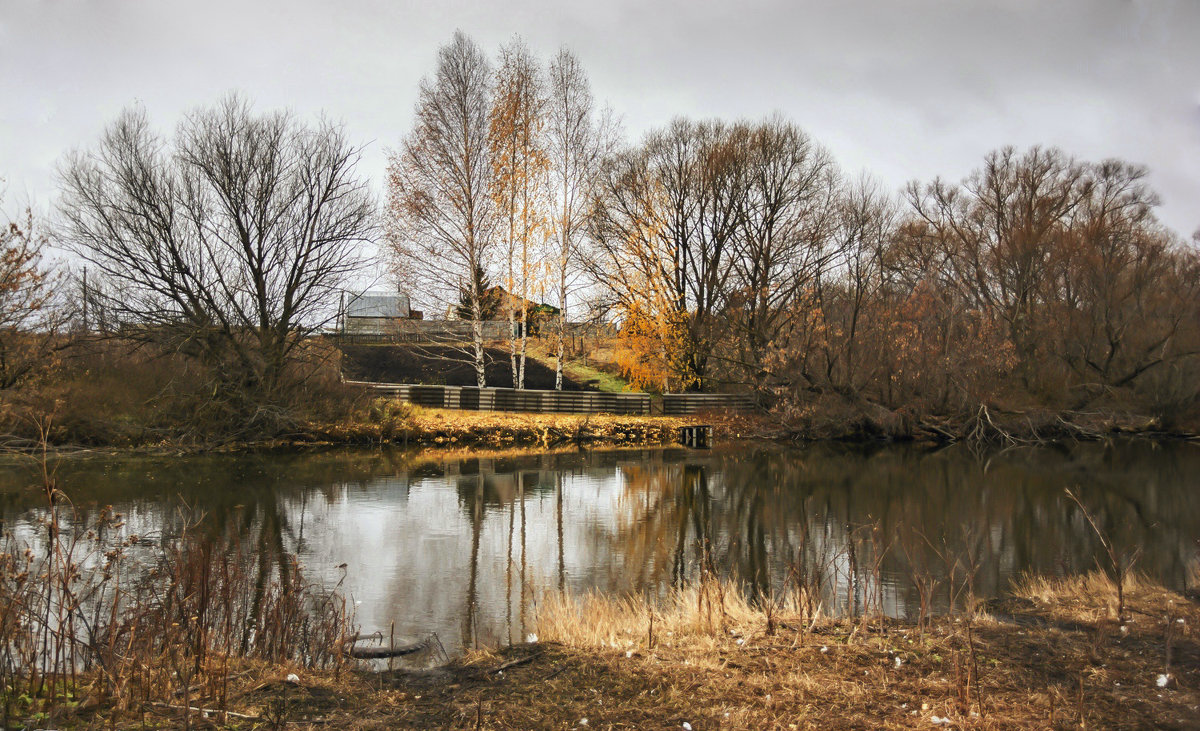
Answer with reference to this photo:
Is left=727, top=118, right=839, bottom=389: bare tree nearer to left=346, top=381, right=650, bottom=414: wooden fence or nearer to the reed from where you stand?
left=346, top=381, right=650, bottom=414: wooden fence

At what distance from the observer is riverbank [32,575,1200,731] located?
14.6ft

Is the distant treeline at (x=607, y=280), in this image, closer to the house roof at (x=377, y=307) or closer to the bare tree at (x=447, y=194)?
the bare tree at (x=447, y=194)

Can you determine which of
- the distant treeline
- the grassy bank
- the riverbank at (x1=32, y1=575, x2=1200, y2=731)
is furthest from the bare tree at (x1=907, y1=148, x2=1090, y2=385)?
the riverbank at (x1=32, y1=575, x2=1200, y2=731)

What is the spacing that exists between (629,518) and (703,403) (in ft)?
56.1

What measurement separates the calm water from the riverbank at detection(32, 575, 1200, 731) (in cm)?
87

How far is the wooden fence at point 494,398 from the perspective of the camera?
28.0 metres

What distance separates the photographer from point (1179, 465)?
867 inches

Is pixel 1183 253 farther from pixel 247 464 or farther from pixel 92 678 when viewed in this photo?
pixel 92 678

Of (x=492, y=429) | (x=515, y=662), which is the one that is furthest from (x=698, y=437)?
(x=515, y=662)

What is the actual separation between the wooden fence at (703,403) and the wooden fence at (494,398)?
9.61 feet

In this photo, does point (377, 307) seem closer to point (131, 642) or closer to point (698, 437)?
point (698, 437)

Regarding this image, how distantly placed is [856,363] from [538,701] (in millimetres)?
25493

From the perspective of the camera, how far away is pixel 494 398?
2816 cm

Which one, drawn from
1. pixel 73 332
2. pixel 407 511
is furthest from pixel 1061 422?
pixel 73 332
